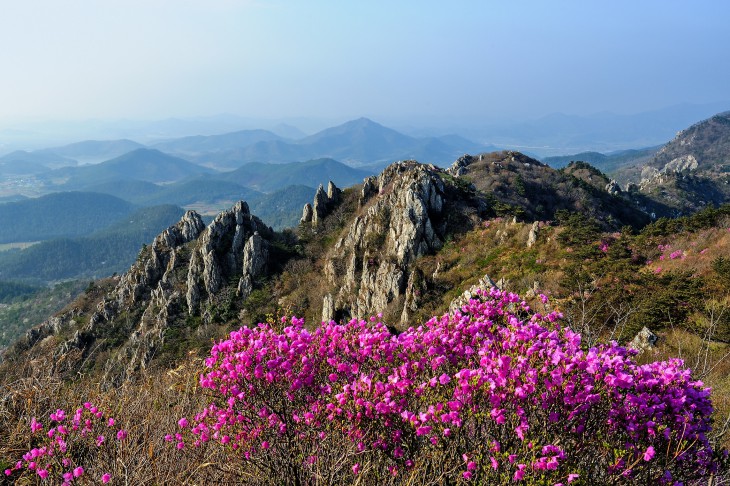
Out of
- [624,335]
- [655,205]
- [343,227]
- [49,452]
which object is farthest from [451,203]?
[655,205]

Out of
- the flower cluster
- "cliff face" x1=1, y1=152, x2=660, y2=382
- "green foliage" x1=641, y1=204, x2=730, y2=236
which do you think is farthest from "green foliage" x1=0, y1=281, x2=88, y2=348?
"green foliage" x1=641, y1=204, x2=730, y2=236

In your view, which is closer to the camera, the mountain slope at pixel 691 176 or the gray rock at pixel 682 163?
the mountain slope at pixel 691 176

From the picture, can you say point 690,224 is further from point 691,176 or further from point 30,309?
point 30,309

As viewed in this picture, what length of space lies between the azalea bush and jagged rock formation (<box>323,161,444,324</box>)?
65.8ft

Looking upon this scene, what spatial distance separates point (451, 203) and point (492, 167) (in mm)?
41976

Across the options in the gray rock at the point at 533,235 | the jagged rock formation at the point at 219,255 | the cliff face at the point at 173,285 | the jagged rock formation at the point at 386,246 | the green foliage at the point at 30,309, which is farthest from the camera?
the green foliage at the point at 30,309

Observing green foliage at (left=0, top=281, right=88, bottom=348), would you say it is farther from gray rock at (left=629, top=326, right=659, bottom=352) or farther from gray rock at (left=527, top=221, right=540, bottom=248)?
gray rock at (left=629, top=326, right=659, bottom=352)

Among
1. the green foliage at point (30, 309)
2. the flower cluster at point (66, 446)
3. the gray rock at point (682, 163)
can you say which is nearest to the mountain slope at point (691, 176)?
the gray rock at point (682, 163)

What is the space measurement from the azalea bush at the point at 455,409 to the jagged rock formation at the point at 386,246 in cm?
2007

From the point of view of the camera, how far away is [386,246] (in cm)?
3197

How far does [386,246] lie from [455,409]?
28.2m

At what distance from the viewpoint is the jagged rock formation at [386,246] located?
2766cm

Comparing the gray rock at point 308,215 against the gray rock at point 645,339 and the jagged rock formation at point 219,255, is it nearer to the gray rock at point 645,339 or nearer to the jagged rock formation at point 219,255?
the jagged rock formation at point 219,255

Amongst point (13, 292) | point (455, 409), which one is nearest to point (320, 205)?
point (455, 409)
